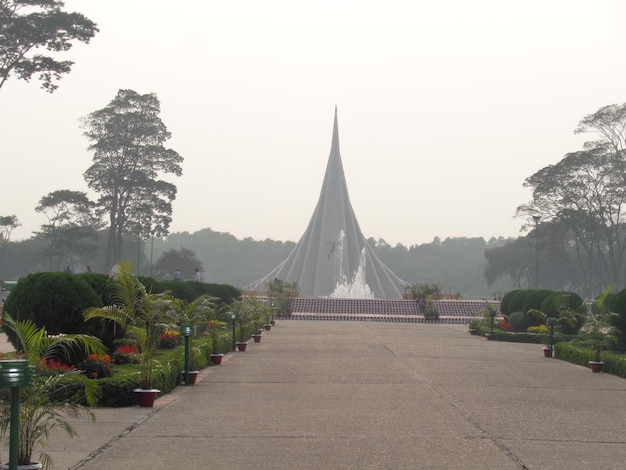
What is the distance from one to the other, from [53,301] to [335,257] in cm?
4496

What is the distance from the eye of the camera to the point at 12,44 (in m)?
23.5

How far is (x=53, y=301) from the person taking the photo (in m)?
10.2

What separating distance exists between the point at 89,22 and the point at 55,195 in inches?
908

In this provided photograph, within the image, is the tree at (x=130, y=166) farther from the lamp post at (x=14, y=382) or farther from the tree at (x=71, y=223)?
the lamp post at (x=14, y=382)

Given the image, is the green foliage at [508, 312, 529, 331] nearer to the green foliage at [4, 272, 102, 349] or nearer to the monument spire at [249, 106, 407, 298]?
the green foliage at [4, 272, 102, 349]

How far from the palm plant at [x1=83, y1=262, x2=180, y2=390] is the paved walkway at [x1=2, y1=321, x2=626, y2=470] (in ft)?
1.60

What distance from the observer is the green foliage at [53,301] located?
10188mm

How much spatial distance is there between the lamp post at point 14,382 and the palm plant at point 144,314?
4110 mm

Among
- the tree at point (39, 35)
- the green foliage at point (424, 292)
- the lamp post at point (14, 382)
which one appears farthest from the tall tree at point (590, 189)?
the lamp post at point (14, 382)

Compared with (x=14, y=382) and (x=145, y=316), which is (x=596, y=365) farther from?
(x=14, y=382)

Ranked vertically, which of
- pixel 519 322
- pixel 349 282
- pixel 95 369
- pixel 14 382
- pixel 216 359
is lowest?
pixel 216 359

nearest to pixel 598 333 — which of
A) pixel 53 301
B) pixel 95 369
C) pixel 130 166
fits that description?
pixel 95 369

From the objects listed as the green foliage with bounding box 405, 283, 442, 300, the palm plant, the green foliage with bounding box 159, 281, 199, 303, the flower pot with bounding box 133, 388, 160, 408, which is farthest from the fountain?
the flower pot with bounding box 133, 388, 160, 408

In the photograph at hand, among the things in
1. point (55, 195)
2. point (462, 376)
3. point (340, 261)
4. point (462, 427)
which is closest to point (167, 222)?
point (55, 195)
